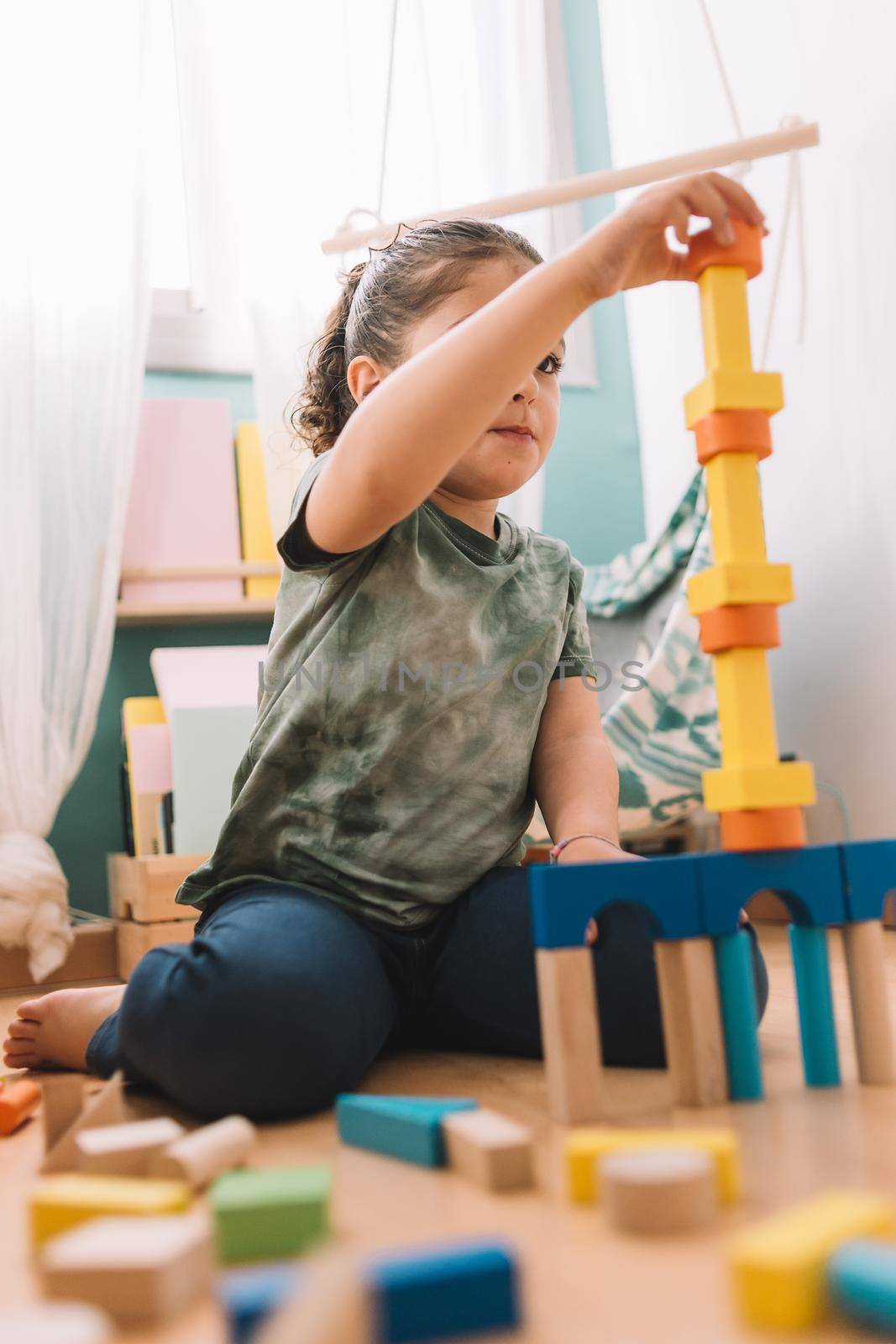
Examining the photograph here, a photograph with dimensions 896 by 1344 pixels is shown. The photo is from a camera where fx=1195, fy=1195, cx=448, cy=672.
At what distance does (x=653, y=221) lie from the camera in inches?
24.8

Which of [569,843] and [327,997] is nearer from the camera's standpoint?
[327,997]

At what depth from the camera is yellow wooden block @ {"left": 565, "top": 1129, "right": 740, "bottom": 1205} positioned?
46 cm

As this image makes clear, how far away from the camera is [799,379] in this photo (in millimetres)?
1579

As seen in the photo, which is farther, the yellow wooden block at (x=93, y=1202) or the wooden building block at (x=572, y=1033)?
the wooden building block at (x=572, y=1033)

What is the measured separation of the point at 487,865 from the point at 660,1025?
0.57 feet

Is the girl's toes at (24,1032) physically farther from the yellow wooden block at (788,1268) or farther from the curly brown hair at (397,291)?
the yellow wooden block at (788,1268)

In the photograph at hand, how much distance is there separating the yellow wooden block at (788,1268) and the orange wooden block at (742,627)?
0.31 m

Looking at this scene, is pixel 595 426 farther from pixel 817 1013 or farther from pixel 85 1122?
pixel 85 1122

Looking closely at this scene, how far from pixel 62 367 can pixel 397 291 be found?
80 cm

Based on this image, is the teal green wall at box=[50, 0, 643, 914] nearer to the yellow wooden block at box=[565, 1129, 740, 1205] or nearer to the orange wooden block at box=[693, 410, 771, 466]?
the orange wooden block at box=[693, 410, 771, 466]

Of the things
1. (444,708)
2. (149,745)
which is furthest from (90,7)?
(444,708)

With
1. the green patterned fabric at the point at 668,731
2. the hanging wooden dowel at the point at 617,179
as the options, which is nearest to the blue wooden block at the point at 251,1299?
the hanging wooden dowel at the point at 617,179

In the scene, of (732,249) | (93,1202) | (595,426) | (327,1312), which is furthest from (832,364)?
(327,1312)

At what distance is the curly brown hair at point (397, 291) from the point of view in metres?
0.88
